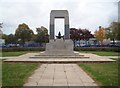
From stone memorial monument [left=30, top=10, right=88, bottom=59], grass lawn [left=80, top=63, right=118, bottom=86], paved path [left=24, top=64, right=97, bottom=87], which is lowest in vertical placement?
paved path [left=24, top=64, right=97, bottom=87]

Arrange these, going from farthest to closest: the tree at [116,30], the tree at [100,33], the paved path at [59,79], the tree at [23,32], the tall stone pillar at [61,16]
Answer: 1. the tree at [100,33]
2. the tree at [23,32]
3. the tree at [116,30]
4. the tall stone pillar at [61,16]
5. the paved path at [59,79]

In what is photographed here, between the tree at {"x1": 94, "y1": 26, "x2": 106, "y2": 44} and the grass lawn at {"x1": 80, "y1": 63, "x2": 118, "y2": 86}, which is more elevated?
the tree at {"x1": 94, "y1": 26, "x2": 106, "y2": 44}

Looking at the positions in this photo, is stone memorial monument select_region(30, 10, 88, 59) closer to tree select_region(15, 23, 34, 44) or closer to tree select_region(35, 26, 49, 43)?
tree select_region(15, 23, 34, 44)

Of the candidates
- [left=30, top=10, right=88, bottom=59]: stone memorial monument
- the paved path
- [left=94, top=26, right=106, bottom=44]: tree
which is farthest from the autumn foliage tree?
the paved path

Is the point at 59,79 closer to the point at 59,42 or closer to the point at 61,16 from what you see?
the point at 59,42

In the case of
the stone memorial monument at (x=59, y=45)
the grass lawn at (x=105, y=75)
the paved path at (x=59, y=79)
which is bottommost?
the paved path at (x=59, y=79)

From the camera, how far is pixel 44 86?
338 inches

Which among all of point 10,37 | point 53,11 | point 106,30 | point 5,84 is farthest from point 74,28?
point 5,84

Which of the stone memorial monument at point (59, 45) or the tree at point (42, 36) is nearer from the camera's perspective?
the stone memorial monument at point (59, 45)

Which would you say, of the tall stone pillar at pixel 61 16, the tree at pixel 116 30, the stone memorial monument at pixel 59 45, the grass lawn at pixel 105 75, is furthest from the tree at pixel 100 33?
the grass lawn at pixel 105 75

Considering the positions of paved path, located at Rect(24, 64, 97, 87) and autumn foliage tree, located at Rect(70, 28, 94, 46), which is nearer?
paved path, located at Rect(24, 64, 97, 87)

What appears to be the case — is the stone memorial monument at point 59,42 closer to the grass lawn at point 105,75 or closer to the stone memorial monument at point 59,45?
the stone memorial monument at point 59,45

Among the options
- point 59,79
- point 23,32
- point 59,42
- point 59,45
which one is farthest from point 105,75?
point 23,32

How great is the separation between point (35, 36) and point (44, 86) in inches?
2652
